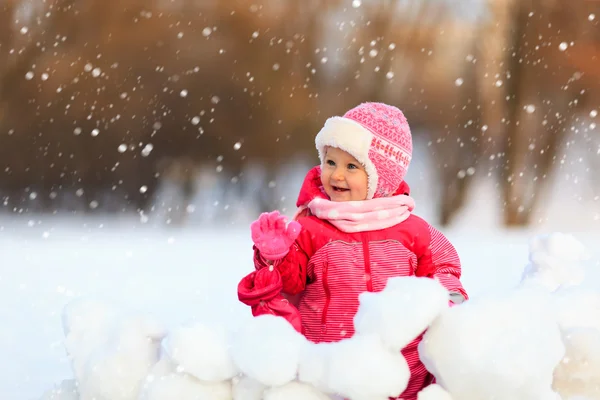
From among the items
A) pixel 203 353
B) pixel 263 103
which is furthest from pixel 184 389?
pixel 263 103

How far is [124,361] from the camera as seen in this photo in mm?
1480

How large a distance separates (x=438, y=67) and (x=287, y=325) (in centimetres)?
653

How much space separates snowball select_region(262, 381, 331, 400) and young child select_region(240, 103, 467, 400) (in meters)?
0.37

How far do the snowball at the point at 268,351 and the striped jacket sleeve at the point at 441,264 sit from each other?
0.58m

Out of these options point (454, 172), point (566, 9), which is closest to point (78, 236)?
point (454, 172)

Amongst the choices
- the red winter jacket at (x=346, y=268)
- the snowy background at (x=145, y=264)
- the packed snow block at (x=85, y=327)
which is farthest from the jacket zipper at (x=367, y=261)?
the packed snow block at (x=85, y=327)

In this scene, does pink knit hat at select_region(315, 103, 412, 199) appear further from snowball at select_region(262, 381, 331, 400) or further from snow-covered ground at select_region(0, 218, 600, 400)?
snowball at select_region(262, 381, 331, 400)

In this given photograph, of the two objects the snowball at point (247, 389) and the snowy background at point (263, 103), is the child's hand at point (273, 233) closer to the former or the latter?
the snowball at point (247, 389)

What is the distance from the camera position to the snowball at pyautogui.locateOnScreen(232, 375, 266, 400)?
1.36m

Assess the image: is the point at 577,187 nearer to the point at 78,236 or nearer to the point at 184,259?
the point at 184,259

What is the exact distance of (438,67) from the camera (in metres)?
7.54

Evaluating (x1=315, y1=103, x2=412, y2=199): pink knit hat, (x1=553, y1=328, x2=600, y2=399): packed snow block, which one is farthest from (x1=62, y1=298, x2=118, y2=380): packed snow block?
(x1=553, y1=328, x2=600, y2=399): packed snow block

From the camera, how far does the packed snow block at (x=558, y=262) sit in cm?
198

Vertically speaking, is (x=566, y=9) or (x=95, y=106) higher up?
(x=566, y=9)
